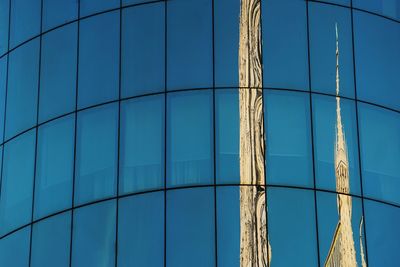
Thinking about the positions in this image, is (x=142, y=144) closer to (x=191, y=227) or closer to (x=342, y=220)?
(x=191, y=227)

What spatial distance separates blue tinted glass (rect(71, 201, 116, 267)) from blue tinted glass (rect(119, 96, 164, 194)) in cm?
104

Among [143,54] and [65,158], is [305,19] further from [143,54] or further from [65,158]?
[65,158]

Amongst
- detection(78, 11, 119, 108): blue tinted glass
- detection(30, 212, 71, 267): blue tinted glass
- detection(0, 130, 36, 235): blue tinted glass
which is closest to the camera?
detection(30, 212, 71, 267): blue tinted glass

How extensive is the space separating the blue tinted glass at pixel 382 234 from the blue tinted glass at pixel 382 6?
7518 millimetres

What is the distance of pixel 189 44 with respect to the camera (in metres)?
46.4

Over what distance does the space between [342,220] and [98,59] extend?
34.2 feet

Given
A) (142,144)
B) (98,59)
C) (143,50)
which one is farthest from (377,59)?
(98,59)

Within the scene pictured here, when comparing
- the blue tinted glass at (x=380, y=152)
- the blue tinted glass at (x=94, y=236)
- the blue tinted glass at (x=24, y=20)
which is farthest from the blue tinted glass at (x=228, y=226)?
the blue tinted glass at (x=24, y=20)

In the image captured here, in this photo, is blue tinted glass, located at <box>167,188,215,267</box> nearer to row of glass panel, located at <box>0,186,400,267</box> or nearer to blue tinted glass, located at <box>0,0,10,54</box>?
row of glass panel, located at <box>0,186,400,267</box>

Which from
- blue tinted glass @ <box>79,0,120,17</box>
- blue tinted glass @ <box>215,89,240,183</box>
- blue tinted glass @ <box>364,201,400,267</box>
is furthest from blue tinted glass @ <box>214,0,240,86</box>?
blue tinted glass @ <box>364,201,400,267</box>

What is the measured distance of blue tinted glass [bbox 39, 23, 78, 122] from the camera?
156 feet

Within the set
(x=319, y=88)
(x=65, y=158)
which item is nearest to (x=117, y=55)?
(x=65, y=158)

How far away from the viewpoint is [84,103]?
47.1 metres

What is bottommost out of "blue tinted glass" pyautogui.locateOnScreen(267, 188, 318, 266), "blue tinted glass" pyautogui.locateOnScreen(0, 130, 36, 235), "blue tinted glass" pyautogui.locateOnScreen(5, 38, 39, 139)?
"blue tinted glass" pyautogui.locateOnScreen(267, 188, 318, 266)
